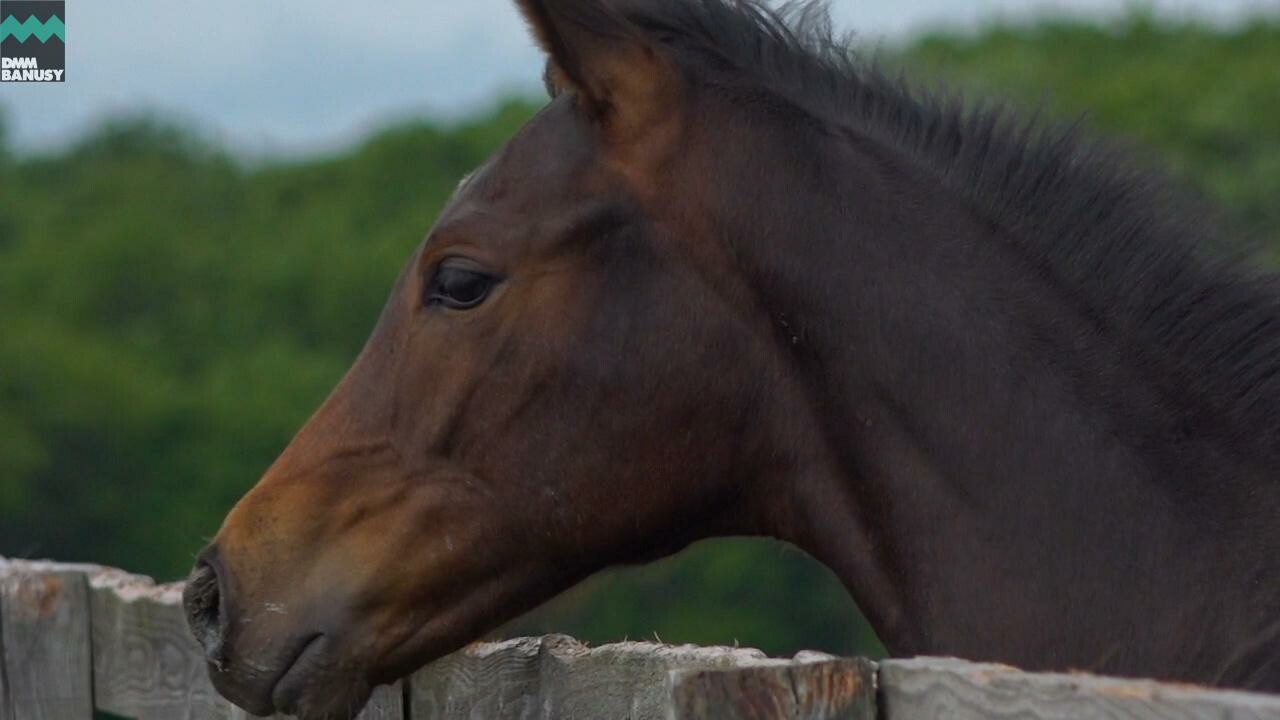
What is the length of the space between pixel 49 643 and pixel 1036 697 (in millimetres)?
3148

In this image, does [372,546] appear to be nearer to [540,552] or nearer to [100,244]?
[540,552]

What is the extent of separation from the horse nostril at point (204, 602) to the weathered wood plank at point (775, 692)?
1.60 meters

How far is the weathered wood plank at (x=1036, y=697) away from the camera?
92.7 inches

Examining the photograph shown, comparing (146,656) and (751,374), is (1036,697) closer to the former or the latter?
(751,374)

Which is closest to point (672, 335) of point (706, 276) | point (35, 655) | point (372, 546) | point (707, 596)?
point (706, 276)

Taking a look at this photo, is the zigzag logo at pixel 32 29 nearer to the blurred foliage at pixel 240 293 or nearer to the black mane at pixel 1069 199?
the black mane at pixel 1069 199

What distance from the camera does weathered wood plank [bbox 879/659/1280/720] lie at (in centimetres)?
235

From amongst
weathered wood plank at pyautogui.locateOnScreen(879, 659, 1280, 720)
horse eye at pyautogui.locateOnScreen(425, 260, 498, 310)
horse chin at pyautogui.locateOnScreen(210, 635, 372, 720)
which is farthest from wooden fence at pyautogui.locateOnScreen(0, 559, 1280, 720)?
horse eye at pyautogui.locateOnScreen(425, 260, 498, 310)

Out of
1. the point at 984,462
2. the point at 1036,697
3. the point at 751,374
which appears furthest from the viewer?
the point at 751,374

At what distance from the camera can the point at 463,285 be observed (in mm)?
3945

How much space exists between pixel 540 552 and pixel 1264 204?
24970mm

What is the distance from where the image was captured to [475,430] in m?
3.91

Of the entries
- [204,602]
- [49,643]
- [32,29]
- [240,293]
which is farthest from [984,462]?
[240,293]

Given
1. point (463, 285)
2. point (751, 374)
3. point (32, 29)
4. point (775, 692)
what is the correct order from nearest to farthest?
1. point (775, 692)
2. point (751, 374)
3. point (463, 285)
4. point (32, 29)
